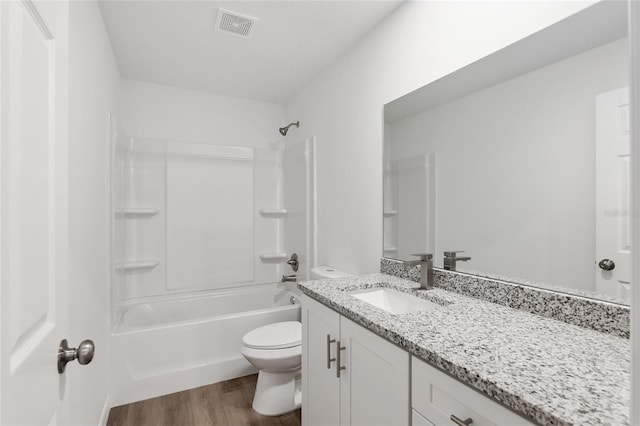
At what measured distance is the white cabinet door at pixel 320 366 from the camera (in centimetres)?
135

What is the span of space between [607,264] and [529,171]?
397 mm

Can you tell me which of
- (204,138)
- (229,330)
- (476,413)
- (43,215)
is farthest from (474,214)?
(204,138)

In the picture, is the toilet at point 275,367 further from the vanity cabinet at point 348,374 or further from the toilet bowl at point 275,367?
the vanity cabinet at point 348,374

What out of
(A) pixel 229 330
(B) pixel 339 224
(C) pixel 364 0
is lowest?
(A) pixel 229 330

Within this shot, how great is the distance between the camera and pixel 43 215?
2.27ft

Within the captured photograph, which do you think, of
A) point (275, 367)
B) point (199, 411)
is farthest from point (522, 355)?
point (199, 411)

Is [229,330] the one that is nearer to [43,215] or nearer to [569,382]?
[43,215]

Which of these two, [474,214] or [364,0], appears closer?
[474,214]

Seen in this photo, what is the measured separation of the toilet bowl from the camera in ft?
6.43

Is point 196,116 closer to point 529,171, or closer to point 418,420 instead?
point 529,171

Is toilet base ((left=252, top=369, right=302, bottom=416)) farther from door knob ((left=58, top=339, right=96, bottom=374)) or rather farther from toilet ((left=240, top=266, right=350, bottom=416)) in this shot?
door knob ((left=58, top=339, right=96, bottom=374))

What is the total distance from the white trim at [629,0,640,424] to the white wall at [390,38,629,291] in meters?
0.73

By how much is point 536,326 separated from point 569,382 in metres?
0.38

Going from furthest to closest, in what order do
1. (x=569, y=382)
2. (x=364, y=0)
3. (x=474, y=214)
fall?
(x=364, y=0) → (x=474, y=214) → (x=569, y=382)
